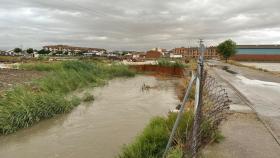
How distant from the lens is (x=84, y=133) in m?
8.65

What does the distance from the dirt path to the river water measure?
262 cm

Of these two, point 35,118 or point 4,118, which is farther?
point 35,118

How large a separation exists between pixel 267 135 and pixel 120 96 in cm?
1042

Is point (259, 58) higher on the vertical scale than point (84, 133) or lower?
higher

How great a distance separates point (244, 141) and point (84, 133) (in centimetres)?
485

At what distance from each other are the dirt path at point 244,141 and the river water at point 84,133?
2.62 m

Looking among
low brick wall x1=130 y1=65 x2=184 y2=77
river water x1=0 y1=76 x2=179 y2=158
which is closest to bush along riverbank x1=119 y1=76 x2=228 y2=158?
river water x1=0 y1=76 x2=179 y2=158

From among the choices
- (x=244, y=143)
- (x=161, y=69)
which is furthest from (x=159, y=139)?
(x=161, y=69)

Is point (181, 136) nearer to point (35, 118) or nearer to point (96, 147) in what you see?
point (96, 147)

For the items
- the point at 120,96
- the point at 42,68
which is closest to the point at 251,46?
the point at 42,68

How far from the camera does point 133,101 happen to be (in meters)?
14.3

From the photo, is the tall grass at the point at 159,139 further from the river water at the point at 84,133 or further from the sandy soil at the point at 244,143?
the river water at the point at 84,133

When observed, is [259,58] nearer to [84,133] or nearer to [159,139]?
[84,133]

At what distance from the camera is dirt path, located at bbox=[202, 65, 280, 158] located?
5.17m
